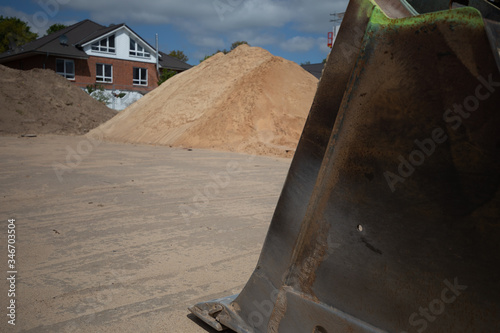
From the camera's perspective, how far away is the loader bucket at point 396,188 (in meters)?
1.28

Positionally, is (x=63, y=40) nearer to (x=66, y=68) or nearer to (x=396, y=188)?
(x=66, y=68)

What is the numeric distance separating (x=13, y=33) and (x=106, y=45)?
15.4m

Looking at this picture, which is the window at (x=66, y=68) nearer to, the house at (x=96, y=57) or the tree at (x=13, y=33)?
the house at (x=96, y=57)

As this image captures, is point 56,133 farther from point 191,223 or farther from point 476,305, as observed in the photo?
point 476,305

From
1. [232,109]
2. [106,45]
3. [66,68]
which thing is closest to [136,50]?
[106,45]

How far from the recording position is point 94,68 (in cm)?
3653

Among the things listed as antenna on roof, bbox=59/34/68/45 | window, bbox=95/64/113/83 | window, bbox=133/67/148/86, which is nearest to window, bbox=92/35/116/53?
window, bbox=95/64/113/83

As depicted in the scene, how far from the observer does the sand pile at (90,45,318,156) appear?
1475 cm

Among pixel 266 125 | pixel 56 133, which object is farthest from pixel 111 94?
pixel 266 125

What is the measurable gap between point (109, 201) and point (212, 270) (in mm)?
2894

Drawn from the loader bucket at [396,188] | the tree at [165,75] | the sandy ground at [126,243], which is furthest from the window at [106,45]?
the loader bucket at [396,188]

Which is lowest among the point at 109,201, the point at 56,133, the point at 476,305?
the point at 56,133

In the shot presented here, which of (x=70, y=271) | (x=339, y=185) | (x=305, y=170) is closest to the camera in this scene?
(x=339, y=185)

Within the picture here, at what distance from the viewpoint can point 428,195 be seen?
4.57 feet
